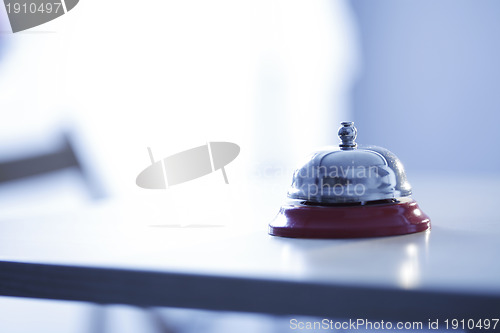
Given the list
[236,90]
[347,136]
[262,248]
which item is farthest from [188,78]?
[262,248]

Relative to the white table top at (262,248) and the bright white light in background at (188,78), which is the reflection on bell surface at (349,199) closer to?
the white table top at (262,248)

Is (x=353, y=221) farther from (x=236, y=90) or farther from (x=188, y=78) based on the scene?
(x=236, y=90)

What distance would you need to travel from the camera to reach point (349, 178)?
659 millimetres

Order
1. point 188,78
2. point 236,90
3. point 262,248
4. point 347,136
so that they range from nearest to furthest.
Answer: point 262,248 < point 347,136 < point 188,78 < point 236,90

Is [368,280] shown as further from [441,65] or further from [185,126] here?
[441,65]

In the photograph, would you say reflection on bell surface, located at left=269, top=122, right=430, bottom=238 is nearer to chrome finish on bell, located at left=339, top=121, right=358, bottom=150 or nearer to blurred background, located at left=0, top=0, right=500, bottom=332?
chrome finish on bell, located at left=339, top=121, right=358, bottom=150

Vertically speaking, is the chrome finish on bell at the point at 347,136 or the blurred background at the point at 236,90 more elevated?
the chrome finish on bell at the point at 347,136

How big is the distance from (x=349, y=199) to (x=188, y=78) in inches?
65.4

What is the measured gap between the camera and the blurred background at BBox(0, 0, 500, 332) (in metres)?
1.46

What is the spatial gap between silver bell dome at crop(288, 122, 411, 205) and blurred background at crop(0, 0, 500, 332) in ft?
1.68

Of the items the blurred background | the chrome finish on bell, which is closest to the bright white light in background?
the blurred background

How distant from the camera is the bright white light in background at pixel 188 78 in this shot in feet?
5.24

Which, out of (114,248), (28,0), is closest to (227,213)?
(114,248)

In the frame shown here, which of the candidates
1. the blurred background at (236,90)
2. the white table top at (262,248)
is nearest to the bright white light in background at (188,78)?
the blurred background at (236,90)
